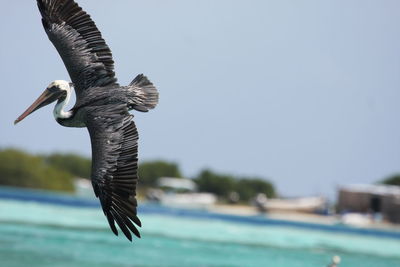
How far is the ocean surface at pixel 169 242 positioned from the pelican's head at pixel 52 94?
801 centimetres

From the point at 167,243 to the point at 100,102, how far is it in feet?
50.7

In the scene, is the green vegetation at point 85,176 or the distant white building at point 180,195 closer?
the green vegetation at point 85,176

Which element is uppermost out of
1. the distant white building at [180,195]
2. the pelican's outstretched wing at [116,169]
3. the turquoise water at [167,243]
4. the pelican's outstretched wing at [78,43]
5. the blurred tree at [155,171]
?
the blurred tree at [155,171]

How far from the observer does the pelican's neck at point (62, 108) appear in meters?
8.38

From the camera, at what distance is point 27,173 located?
52.5m

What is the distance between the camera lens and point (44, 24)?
8.67m

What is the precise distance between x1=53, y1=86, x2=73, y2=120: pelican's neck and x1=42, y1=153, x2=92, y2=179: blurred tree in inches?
2188

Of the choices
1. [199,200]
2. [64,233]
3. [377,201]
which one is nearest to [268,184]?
[199,200]

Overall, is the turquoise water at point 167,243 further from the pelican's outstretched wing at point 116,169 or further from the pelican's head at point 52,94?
the pelican's outstretched wing at point 116,169

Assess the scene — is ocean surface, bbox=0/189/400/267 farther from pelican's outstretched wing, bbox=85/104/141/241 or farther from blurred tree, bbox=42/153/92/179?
blurred tree, bbox=42/153/92/179

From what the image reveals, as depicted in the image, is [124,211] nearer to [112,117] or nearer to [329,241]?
[112,117]

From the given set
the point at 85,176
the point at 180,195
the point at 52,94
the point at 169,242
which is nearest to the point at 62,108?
the point at 52,94

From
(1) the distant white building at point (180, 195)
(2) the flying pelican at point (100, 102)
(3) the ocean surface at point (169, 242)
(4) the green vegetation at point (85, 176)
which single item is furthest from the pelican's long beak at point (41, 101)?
(1) the distant white building at point (180, 195)

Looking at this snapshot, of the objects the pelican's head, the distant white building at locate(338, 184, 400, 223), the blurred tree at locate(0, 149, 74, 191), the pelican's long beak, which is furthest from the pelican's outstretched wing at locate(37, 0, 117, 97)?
the blurred tree at locate(0, 149, 74, 191)
